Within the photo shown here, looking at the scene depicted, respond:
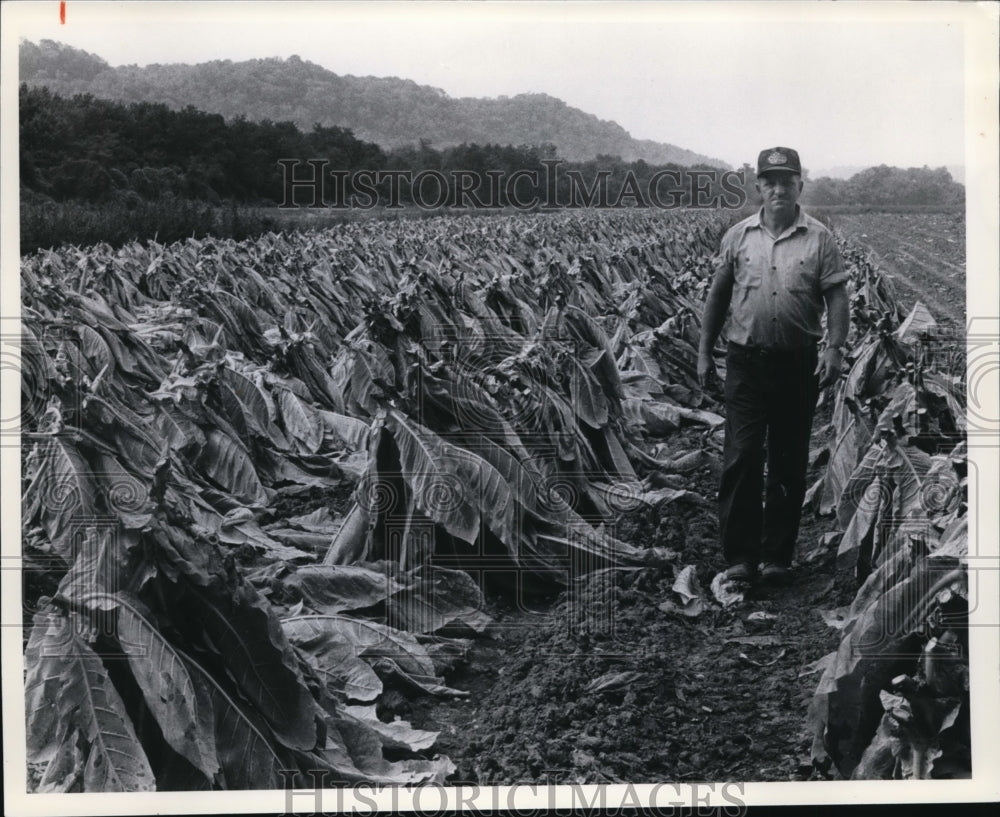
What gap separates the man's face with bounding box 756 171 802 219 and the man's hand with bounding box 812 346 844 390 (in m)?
0.52

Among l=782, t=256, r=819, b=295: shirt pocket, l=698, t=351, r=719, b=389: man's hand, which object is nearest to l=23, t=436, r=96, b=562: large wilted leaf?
l=698, t=351, r=719, b=389: man's hand

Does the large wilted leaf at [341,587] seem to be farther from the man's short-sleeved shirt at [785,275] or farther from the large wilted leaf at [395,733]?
the man's short-sleeved shirt at [785,275]

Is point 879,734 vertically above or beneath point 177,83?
beneath

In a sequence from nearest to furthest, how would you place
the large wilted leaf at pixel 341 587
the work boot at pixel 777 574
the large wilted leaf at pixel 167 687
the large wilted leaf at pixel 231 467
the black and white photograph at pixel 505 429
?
the large wilted leaf at pixel 167 687, the black and white photograph at pixel 505 429, the large wilted leaf at pixel 341 587, the work boot at pixel 777 574, the large wilted leaf at pixel 231 467

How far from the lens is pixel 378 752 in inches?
141

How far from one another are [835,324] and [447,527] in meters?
1.58

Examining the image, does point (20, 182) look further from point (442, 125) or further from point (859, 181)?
point (859, 181)

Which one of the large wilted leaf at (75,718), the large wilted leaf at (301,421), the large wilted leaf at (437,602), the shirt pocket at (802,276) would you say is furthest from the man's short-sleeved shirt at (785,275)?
the large wilted leaf at (75,718)

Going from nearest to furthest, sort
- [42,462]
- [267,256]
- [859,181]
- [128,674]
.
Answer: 1. [128,674]
2. [42,462]
3. [859,181]
4. [267,256]

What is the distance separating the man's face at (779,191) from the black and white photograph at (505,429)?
11 millimetres

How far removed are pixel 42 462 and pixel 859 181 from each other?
3018 millimetres

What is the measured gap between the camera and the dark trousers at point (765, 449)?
4.04 m

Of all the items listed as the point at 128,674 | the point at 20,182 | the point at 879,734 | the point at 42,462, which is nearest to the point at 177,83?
the point at 20,182

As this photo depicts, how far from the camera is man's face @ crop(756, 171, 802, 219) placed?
13.0 feet
